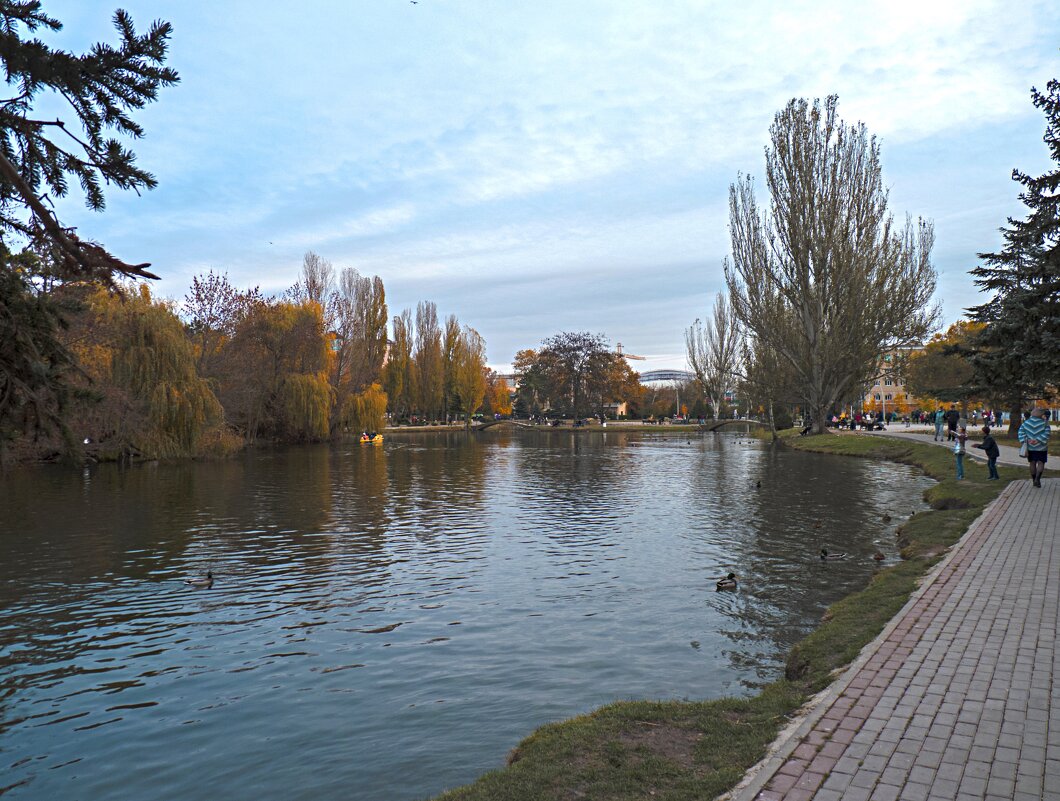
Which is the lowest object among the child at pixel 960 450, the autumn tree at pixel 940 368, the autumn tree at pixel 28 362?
the child at pixel 960 450

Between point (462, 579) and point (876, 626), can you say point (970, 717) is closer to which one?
point (876, 626)

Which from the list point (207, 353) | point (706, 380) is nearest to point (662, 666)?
point (207, 353)

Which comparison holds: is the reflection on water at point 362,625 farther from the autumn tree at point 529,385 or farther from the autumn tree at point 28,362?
the autumn tree at point 529,385

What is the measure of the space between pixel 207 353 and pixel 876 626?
138ft

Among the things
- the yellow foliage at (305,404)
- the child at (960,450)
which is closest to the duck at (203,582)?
the child at (960,450)

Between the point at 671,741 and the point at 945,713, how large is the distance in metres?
1.92

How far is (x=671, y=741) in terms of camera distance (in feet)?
17.4

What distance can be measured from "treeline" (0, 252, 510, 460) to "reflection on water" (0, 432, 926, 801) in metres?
2.74

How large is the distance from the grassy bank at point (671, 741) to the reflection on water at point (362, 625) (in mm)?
677

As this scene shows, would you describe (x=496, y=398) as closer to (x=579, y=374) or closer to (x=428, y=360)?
(x=579, y=374)

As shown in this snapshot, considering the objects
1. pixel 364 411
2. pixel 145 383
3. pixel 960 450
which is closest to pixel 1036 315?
pixel 960 450

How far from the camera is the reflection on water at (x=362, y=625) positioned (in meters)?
6.09

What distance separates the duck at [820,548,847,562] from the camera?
12805mm

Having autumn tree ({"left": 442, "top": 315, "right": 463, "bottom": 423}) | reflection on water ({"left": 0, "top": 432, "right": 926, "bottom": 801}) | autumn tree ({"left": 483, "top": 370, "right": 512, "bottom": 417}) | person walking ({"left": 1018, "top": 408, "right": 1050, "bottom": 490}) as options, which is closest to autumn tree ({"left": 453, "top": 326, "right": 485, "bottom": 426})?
autumn tree ({"left": 442, "top": 315, "right": 463, "bottom": 423})
